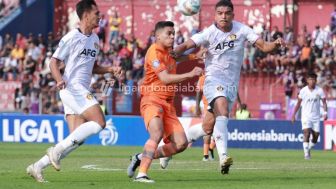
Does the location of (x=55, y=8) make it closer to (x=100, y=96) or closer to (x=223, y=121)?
(x=100, y=96)

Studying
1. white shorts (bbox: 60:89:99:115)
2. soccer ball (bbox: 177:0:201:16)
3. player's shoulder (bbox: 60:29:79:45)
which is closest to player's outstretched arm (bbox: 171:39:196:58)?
white shorts (bbox: 60:89:99:115)

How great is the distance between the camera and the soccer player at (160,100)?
46.6 feet

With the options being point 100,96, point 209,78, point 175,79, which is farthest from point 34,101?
point 175,79

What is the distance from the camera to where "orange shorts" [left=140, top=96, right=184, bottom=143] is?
1444 centimetres

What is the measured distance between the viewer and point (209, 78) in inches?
656

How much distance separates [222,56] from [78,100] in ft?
9.97

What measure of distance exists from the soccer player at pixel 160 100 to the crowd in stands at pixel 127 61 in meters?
21.4

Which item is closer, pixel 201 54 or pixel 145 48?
pixel 201 54

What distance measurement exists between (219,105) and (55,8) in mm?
35014

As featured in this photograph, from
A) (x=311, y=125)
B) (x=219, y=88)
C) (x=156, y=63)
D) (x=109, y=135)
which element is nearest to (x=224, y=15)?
(x=219, y=88)

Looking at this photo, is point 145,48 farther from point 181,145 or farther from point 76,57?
point 181,145

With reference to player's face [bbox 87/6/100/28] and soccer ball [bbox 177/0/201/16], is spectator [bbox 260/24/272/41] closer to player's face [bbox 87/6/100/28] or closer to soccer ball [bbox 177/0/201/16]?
soccer ball [bbox 177/0/201/16]

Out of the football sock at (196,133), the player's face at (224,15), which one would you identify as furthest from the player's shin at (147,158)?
the football sock at (196,133)

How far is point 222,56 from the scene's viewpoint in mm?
16562
